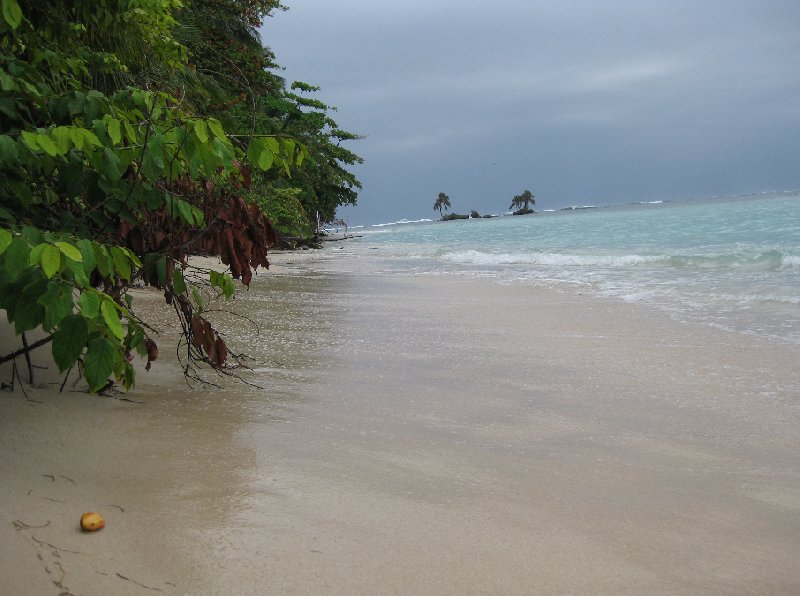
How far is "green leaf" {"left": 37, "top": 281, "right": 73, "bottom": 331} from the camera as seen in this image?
173 centimetres

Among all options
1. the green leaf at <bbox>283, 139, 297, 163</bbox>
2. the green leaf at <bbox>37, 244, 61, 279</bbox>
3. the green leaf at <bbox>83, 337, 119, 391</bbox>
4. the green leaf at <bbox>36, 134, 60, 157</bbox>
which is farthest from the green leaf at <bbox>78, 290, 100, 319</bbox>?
the green leaf at <bbox>283, 139, 297, 163</bbox>

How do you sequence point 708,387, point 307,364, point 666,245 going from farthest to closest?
point 666,245 < point 307,364 < point 708,387

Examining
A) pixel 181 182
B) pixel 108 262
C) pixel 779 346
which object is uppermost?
pixel 181 182

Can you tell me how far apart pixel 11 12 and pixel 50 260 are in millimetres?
1197

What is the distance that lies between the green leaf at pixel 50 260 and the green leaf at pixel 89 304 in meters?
0.15

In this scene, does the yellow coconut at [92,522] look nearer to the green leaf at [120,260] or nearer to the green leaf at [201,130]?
the green leaf at [120,260]

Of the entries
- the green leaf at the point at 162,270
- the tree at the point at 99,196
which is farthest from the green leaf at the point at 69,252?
the green leaf at the point at 162,270

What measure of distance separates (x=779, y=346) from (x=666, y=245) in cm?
1784

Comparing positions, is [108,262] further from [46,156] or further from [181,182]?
[181,182]

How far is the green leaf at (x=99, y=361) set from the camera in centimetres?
191

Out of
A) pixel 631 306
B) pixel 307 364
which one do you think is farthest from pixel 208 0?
pixel 307 364

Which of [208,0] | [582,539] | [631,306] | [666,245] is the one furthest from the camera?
[666,245]

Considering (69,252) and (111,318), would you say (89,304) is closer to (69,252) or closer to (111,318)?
(111,318)

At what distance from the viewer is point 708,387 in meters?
4.08
